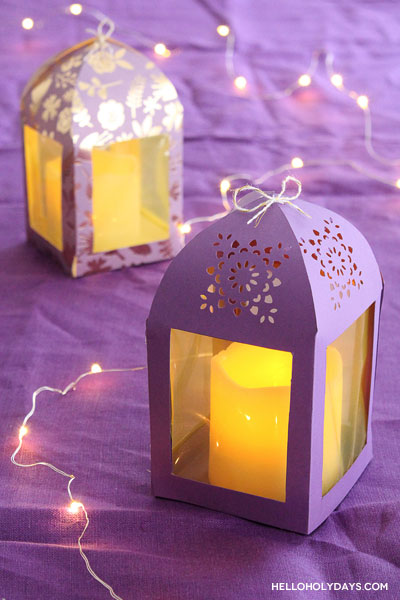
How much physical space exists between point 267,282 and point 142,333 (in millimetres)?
496

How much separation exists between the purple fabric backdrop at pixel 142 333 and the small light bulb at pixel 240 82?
0.03 metres

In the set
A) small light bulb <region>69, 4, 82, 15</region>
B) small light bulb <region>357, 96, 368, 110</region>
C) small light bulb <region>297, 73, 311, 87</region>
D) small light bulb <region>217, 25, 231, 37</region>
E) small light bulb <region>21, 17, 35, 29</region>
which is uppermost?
small light bulb <region>69, 4, 82, 15</region>

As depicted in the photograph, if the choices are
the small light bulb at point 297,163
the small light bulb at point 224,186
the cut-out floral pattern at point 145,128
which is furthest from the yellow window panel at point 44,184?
the small light bulb at point 297,163

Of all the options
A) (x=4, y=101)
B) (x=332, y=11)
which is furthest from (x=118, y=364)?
(x=332, y=11)

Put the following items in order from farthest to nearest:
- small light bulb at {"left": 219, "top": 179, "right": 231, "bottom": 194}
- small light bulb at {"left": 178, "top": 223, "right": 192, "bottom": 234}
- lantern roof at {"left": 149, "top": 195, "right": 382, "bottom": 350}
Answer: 1. small light bulb at {"left": 219, "top": 179, "right": 231, "bottom": 194}
2. small light bulb at {"left": 178, "top": 223, "right": 192, "bottom": 234}
3. lantern roof at {"left": 149, "top": 195, "right": 382, "bottom": 350}

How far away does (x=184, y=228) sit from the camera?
59.9 inches

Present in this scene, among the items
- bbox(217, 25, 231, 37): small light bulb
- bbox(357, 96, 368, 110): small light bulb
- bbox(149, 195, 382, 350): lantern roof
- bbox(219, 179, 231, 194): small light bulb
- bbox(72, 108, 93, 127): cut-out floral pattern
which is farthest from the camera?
bbox(217, 25, 231, 37): small light bulb

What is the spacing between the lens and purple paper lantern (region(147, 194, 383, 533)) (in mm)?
765

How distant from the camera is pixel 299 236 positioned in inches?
30.8

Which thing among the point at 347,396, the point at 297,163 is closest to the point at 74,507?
the point at 347,396

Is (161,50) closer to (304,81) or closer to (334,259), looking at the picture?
→ (304,81)

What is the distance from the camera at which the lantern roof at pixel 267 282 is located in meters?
0.76

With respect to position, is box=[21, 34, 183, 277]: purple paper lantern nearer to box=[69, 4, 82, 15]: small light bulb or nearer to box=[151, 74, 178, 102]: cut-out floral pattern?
box=[151, 74, 178, 102]: cut-out floral pattern

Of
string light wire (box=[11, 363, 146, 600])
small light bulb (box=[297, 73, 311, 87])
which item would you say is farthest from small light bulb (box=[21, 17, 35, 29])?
string light wire (box=[11, 363, 146, 600])
